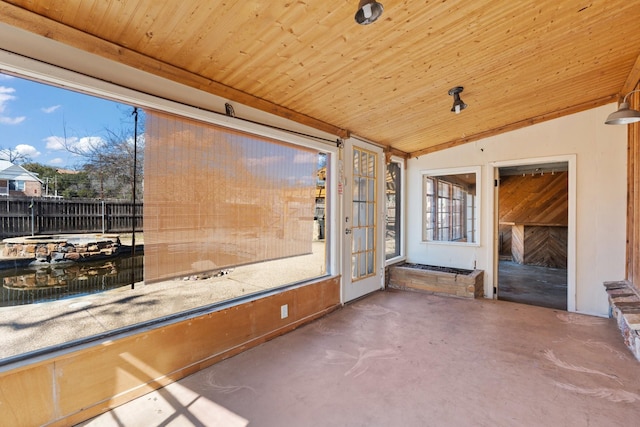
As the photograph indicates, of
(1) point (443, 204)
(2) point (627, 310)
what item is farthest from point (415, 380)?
(1) point (443, 204)

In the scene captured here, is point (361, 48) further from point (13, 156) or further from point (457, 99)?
point (13, 156)

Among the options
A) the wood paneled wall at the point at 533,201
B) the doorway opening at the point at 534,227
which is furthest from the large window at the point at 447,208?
the wood paneled wall at the point at 533,201

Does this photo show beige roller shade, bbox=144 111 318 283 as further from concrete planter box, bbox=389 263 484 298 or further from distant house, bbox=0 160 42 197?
concrete planter box, bbox=389 263 484 298

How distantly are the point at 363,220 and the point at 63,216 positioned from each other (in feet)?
11.3

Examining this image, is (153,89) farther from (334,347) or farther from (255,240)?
(334,347)

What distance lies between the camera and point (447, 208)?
18.6 feet

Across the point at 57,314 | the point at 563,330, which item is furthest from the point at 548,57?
the point at 57,314

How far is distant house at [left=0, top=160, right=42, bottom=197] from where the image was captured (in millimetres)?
1929

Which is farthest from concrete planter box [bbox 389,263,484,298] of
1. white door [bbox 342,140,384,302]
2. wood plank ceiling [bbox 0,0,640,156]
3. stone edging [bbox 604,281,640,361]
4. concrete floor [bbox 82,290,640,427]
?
wood plank ceiling [bbox 0,0,640,156]

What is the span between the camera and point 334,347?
115 inches

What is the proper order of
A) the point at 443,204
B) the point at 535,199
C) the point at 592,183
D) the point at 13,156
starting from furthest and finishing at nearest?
the point at 535,199, the point at 443,204, the point at 592,183, the point at 13,156

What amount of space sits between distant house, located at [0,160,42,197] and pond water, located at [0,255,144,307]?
2.23 feet

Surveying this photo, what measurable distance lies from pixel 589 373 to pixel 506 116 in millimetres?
3120

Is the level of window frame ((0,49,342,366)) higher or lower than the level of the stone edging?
higher
